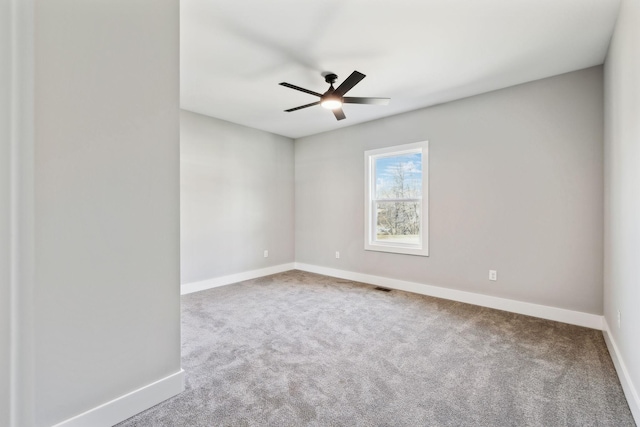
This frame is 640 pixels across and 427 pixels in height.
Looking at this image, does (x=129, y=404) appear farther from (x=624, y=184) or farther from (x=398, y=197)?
(x=398, y=197)

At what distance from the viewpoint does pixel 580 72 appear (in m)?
3.02

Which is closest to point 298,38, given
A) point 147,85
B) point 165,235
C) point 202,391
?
point 147,85

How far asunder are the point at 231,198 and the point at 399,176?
261 centimetres

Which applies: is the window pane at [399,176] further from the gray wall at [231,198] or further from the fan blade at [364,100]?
the gray wall at [231,198]

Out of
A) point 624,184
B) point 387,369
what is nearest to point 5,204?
point 387,369

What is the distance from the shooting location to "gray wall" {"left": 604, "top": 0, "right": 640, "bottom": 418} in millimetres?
1737

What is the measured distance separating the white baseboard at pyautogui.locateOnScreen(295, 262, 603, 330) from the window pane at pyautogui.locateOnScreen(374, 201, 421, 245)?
2.03ft

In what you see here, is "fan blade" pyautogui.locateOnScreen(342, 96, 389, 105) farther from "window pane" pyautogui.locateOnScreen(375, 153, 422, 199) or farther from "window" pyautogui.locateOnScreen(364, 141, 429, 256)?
"window pane" pyautogui.locateOnScreen(375, 153, 422, 199)

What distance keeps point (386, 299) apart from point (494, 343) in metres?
1.43

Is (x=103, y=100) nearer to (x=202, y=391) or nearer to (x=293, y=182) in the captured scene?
(x=202, y=391)

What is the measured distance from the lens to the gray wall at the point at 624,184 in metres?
1.74

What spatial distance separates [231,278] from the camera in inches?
187

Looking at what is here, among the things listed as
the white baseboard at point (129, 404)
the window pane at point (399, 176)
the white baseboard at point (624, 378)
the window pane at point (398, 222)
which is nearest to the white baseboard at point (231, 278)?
the window pane at point (398, 222)

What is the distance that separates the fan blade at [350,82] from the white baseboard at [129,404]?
249cm
